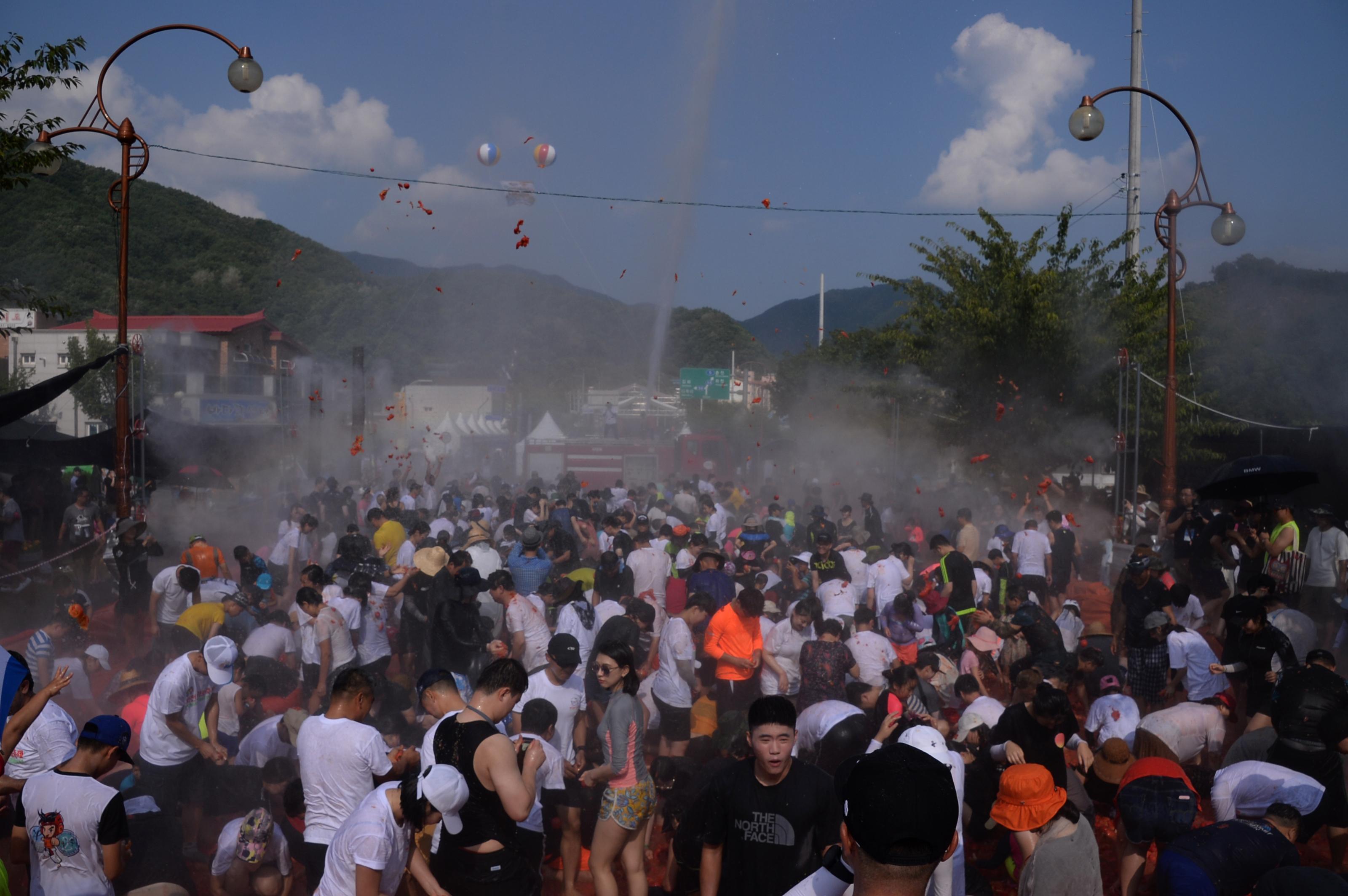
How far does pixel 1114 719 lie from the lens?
5816 millimetres

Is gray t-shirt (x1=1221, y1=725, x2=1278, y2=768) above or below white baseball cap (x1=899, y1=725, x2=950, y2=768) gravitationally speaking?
below

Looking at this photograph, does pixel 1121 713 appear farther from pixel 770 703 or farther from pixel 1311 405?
pixel 1311 405

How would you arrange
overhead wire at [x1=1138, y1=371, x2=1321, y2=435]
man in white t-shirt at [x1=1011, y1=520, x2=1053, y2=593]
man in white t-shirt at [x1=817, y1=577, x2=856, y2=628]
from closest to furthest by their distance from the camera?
man in white t-shirt at [x1=817, y1=577, x2=856, y2=628], man in white t-shirt at [x1=1011, y1=520, x2=1053, y2=593], overhead wire at [x1=1138, y1=371, x2=1321, y2=435]

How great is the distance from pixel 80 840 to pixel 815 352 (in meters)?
40.1

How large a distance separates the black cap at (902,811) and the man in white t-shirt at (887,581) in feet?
23.2

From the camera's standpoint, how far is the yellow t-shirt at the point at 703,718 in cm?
677

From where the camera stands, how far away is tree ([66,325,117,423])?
1470 inches

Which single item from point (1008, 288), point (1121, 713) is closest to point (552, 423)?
point (1008, 288)

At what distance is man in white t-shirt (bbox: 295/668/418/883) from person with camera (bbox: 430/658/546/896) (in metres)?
0.73

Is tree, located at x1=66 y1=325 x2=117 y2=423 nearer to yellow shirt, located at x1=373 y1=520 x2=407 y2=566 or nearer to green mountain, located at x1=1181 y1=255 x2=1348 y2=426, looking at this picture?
yellow shirt, located at x1=373 y1=520 x2=407 y2=566

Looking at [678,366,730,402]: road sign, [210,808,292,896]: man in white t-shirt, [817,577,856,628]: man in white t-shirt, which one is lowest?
[210,808,292,896]: man in white t-shirt

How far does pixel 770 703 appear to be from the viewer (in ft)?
11.3

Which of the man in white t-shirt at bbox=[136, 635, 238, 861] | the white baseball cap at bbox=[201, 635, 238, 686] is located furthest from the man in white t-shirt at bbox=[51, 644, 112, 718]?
the man in white t-shirt at bbox=[136, 635, 238, 861]

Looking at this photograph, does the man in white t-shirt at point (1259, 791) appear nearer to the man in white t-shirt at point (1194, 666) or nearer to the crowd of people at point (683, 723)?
the crowd of people at point (683, 723)
